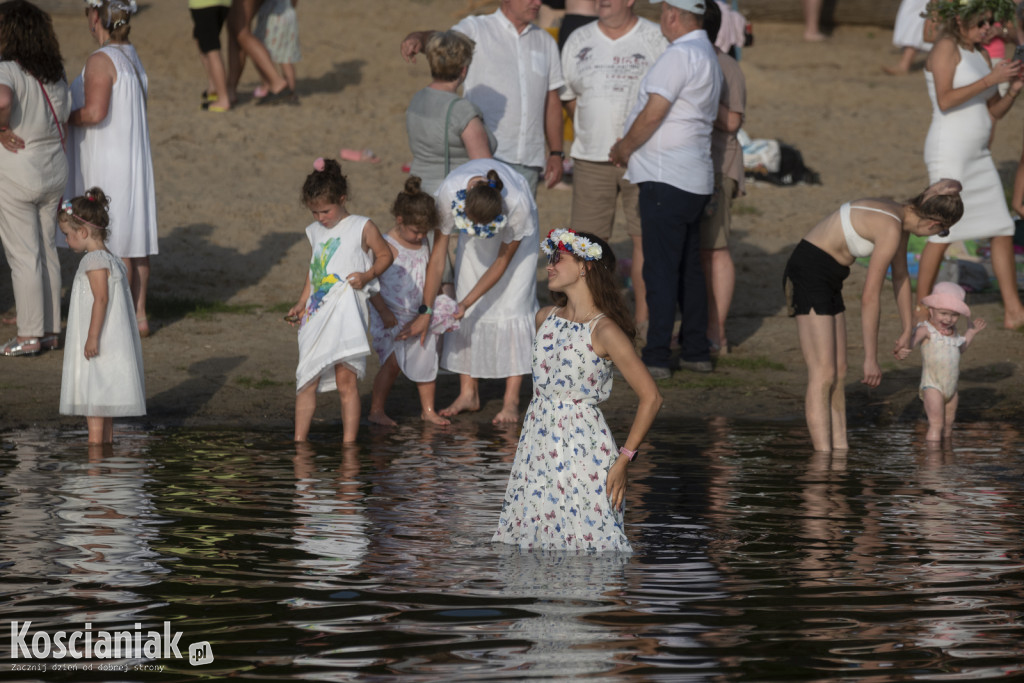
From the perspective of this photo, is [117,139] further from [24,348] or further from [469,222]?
[469,222]

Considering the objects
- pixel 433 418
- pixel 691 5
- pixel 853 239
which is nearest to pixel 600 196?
pixel 691 5

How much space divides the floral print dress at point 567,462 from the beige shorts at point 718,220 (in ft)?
15.7

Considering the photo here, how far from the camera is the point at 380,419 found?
9.06 meters

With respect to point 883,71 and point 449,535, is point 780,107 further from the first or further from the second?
point 449,535

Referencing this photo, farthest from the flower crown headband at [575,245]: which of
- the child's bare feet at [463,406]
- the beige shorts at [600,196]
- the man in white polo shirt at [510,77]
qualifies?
the beige shorts at [600,196]

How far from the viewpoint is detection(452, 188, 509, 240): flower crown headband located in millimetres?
8617

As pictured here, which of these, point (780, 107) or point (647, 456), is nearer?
point (647, 456)

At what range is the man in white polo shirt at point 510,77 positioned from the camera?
995 cm

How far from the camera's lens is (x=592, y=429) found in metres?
6.02

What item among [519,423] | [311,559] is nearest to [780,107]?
[519,423]

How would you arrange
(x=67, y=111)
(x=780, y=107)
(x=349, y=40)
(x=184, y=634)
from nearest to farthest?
(x=184, y=634), (x=67, y=111), (x=780, y=107), (x=349, y=40)

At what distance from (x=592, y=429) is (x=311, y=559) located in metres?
1.24

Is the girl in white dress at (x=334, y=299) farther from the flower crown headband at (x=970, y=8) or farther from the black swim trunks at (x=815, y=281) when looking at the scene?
the flower crown headband at (x=970, y=8)

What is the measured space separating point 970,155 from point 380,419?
4.81 metres
